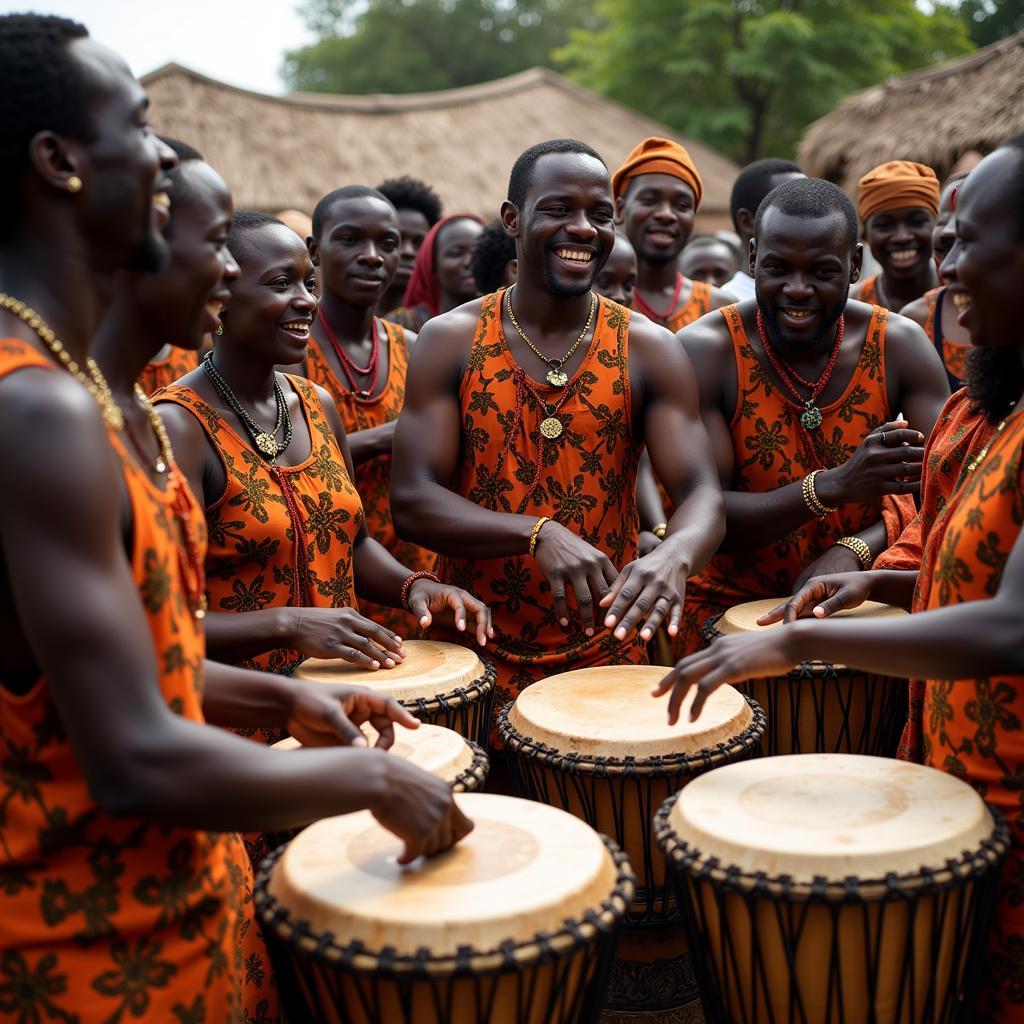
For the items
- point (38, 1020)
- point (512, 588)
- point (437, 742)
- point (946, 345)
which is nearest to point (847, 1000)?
point (437, 742)

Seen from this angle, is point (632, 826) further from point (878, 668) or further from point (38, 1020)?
point (38, 1020)

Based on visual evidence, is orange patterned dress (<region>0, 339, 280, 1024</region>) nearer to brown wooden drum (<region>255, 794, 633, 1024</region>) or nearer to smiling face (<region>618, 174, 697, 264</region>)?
brown wooden drum (<region>255, 794, 633, 1024</region>)

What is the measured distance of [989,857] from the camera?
7.07ft

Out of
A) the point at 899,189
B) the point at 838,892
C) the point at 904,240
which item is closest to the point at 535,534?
the point at 838,892

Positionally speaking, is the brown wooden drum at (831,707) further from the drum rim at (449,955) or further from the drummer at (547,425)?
the drum rim at (449,955)

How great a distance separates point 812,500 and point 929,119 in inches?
505

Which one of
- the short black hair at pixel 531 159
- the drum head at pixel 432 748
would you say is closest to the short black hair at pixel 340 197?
the short black hair at pixel 531 159

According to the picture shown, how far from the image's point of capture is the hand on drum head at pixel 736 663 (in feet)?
7.75

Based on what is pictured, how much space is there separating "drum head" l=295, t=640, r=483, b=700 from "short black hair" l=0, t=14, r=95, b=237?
5.48 feet

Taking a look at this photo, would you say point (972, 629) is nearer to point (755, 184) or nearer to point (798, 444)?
point (798, 444)

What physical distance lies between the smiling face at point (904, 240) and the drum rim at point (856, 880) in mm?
4727

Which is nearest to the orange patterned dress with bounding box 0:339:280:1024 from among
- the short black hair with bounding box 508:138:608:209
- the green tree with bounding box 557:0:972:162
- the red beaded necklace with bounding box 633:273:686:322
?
the short black hair with bounding box 508:138:608:209

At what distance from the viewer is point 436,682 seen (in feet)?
10.1

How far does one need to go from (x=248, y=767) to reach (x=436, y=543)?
2.03 m
